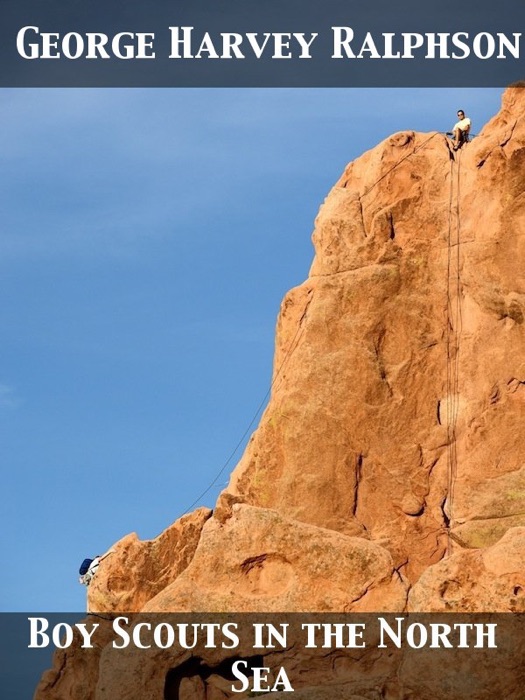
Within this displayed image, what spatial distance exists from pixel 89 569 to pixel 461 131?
18127mm

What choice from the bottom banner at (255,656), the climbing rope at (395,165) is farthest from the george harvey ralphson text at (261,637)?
the climbing rope at (395,165)

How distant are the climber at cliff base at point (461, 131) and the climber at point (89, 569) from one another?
16850mm

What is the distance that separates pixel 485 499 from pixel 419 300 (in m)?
6.74

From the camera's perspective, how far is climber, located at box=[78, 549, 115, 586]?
46.8 meters

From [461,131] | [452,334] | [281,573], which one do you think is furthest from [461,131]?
[281,573]

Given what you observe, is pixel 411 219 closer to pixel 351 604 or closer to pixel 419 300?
pixel 419 300

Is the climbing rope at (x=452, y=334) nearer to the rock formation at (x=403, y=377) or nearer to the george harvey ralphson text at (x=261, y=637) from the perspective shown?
the rock formation at (x=403, y=377)

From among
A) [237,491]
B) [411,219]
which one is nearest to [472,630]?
[237,491]

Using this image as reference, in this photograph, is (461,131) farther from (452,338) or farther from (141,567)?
(141,567)

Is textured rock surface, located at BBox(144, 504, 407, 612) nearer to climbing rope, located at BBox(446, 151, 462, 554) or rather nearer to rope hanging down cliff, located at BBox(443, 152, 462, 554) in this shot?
rope hanging down cliff, located at BBox(443, 152, 462, 554)

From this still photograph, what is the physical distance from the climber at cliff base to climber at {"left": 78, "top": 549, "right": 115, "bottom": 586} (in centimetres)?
1685

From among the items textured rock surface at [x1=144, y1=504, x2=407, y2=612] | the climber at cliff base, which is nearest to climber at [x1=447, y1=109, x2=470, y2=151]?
the climber at cliff base

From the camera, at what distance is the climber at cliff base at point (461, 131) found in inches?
1882

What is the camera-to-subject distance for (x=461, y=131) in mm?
47781
